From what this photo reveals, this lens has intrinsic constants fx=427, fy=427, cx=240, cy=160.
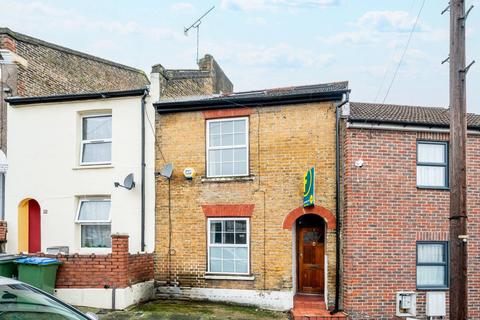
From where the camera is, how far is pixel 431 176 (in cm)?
1103

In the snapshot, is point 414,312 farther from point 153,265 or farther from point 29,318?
point 29,318

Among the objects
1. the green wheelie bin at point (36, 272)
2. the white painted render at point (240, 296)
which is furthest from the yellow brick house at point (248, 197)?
the green wheelie bin at point (36, 272)

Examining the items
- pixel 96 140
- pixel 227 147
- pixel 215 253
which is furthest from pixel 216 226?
pixel 96 140

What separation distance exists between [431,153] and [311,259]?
4.27 metres

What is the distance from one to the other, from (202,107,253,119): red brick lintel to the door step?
17.1ft

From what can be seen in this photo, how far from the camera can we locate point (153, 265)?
11953mm

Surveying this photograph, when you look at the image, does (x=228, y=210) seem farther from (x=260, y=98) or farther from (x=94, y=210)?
(x=94, y=210)

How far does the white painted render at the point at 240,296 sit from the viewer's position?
1105 centimetres

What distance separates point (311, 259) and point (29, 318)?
841cm

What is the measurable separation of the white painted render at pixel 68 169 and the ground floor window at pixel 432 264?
23.5ft

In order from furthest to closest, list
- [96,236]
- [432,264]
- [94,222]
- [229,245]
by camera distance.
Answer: [96,236] < [94,222] < [229,245] < [432,264]

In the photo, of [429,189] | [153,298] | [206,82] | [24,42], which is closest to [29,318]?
[153,298]

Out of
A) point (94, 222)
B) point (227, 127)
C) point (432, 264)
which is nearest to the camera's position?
point (432, 264)

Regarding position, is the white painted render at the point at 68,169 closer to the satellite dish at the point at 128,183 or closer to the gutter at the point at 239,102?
the satellite dish at the point at 128,183
